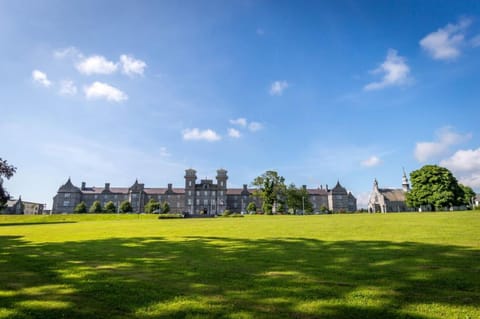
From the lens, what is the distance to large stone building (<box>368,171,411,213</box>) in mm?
111875

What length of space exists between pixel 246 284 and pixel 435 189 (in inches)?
2992

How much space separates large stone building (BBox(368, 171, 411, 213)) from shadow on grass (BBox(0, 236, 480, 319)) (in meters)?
114

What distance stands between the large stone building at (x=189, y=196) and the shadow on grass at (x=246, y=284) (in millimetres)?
95134

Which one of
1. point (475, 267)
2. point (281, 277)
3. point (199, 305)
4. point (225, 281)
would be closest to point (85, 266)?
point (225, 281)

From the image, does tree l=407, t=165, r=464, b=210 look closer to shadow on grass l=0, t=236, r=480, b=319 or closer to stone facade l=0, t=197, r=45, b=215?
shadow on grass l=0, t=236, r=480, b=319

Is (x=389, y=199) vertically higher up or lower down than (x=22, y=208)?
higher up

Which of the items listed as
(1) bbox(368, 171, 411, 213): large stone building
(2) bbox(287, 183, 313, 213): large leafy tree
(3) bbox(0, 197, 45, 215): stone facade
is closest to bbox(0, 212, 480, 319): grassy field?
(2) bbox(287, 183, 313, 213): large leafy tree

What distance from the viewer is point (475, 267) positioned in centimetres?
757

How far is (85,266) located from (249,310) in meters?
5.88

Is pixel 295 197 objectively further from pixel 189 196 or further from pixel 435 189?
pixel 189 196

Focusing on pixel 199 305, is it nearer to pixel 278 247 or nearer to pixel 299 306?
pixel 299 306

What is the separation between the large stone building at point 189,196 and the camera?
106019 mm

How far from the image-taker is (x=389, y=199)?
370ft

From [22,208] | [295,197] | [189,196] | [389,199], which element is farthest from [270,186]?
[22,208]
